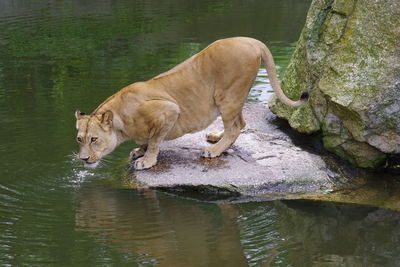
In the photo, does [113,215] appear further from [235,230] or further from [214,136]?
[214,136]

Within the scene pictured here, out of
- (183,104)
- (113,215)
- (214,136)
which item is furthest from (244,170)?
(113,215)

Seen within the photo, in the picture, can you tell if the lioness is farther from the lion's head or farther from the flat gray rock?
the flat gray rock

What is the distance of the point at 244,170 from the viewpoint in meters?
7.84

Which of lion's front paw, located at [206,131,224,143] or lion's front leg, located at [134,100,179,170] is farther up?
lion's front leg, located at [134,100,179,170]

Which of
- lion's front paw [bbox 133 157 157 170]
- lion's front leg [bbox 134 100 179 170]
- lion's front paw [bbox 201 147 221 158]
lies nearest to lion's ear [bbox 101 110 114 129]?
lion's front leg [bbox 134 100 179 170]

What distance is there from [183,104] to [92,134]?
1.24 metres

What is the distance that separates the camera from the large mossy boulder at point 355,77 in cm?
761

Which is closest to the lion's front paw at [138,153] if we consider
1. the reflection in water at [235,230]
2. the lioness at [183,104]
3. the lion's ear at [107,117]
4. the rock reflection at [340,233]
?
the lioness at [183,104]

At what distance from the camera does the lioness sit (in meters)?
7.59

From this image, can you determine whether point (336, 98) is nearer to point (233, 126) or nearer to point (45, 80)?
point (233, 126)

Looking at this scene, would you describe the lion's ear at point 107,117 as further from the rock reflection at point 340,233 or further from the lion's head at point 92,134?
the rock reflection at point 340,233

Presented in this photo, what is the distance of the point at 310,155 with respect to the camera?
27.3 ft

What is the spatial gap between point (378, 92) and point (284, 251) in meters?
2.34

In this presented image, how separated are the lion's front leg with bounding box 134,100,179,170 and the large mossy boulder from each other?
183 centimetres
